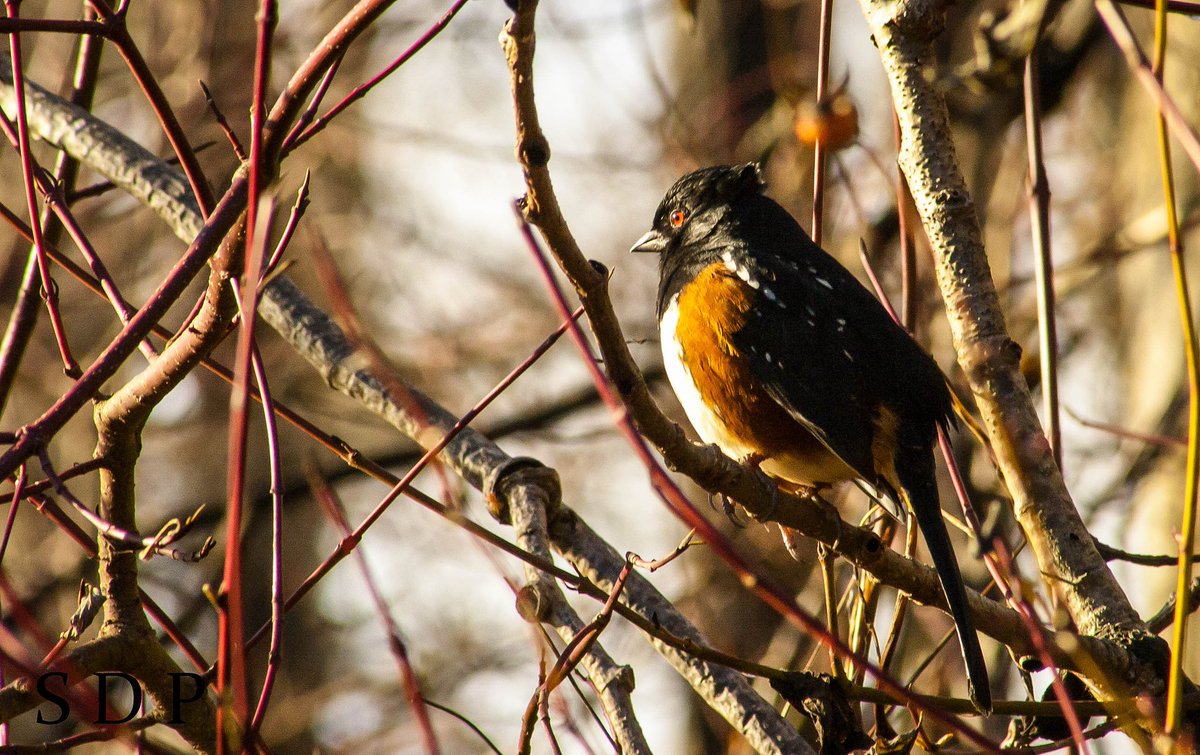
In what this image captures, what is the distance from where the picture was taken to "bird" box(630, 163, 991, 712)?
305 centimetres

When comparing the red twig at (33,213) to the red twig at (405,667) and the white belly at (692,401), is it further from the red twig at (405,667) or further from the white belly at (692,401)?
the white belly at (692,401)

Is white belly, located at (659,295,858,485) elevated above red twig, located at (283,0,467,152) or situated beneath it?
elevated above

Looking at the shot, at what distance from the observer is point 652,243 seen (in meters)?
3.90

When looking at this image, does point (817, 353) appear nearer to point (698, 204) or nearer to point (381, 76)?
point (698, 204)

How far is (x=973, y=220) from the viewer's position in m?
2.50

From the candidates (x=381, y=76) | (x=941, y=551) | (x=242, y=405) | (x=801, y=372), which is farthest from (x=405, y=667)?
(x=801, y=372)

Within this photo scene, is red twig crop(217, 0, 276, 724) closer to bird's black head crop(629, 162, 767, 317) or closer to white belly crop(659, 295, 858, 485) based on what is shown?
white belly crop(659, 295, 858, 485)

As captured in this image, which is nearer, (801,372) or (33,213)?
(33,213)

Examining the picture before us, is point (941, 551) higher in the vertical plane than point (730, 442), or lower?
lower

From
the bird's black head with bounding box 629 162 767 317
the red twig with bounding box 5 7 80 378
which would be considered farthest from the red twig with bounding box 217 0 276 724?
the bird's black head with bounding box 629 162 767 317

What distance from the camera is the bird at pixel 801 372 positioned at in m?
3.05

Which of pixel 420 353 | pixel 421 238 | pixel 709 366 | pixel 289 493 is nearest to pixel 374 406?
pixel 709 366

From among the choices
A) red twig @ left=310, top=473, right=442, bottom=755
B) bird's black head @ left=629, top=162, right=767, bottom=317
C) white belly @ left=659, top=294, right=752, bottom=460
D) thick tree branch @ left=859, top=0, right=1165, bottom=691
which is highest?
bird's black head @ left=629, top=162, right=767, bottom=317

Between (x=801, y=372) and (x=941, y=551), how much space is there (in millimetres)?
851
